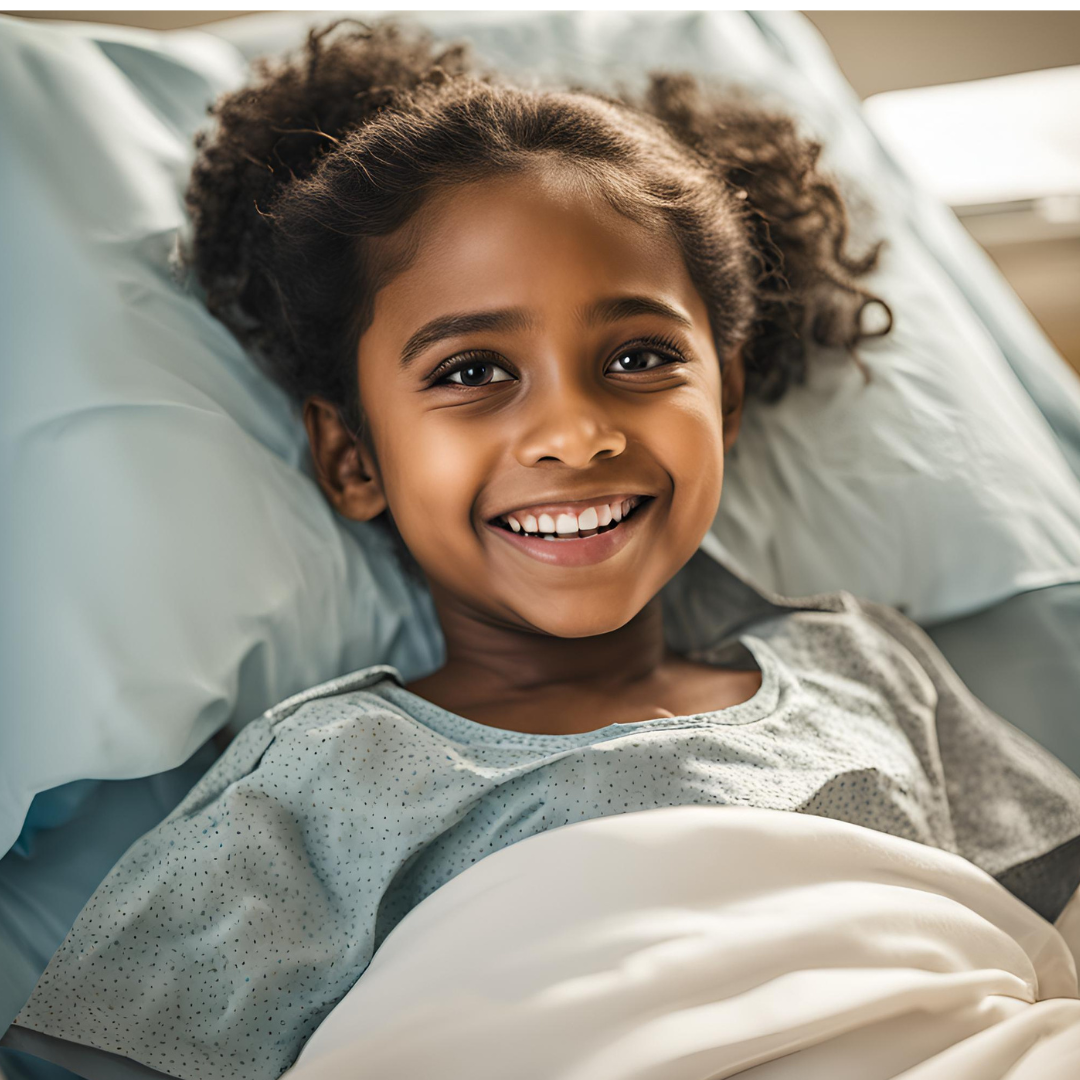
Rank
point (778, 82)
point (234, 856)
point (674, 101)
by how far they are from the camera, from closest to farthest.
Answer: point (234, 856) → point (674, 101) → point (778, 82)

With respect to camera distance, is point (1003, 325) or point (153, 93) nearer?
point (153, 93)

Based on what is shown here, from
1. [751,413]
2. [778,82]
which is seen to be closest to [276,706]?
[751,413]

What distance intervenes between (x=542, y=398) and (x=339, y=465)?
27 cm

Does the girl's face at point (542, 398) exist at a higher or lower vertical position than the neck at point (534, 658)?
higher

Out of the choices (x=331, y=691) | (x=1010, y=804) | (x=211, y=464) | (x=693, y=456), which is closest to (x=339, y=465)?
(x=211, y=464)

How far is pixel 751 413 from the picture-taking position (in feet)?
3.71

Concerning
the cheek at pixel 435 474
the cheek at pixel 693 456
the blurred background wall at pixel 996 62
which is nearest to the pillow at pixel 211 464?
the cheek at pixel 435 474

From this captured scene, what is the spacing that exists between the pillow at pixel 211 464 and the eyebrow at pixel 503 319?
21 cm

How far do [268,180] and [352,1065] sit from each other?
0.73 metres

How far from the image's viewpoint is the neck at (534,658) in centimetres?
91

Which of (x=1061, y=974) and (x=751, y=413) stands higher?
(x=751, y=413)

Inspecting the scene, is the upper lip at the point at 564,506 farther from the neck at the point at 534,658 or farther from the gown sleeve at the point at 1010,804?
the gown sleeve at the point at 1010,804

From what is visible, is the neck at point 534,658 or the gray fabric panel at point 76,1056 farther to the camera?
the neck at point 534,658

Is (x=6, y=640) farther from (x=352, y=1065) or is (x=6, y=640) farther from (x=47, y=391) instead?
(x=352, y=1065)
